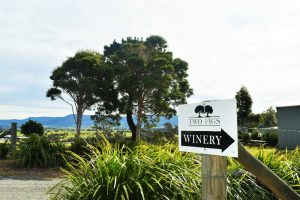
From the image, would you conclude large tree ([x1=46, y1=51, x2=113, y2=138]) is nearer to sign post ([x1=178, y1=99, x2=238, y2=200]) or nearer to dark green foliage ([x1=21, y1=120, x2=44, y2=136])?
dark green foliage ([x1=21, y1=120, x2=44, y2=136])

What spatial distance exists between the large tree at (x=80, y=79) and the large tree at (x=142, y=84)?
4.40 feet

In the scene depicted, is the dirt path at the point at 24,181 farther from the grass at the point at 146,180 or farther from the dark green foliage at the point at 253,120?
the dark green foliage at the point at 253,120

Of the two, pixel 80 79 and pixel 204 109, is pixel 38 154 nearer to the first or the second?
pixel 204 109

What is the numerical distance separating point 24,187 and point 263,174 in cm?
702

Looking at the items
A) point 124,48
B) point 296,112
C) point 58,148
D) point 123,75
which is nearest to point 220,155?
point 58,148

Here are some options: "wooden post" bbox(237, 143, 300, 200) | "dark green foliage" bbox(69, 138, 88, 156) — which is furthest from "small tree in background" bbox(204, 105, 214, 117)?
"dark green foliage" bbox(69, 138, 88, 156)

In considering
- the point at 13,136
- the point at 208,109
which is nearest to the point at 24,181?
the point at 13,136

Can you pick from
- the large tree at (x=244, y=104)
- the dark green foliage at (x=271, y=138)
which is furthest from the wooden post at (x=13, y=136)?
the large tree at (x=244, y=104)

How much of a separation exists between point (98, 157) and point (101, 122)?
97.0 ft

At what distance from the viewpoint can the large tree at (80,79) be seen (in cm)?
3061

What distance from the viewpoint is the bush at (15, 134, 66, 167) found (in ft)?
41.2

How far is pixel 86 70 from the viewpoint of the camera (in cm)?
3086

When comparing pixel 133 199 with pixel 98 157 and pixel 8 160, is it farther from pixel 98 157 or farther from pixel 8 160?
pixel 8 160

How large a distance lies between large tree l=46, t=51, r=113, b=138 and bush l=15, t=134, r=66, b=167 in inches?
682
